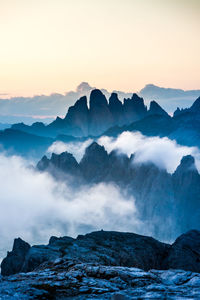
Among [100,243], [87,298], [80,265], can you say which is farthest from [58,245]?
[87,298]

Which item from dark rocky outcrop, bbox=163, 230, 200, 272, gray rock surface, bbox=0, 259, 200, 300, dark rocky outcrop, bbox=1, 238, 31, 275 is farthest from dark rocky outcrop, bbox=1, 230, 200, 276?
gray rock surface, bbox=0, 259, 200, 300

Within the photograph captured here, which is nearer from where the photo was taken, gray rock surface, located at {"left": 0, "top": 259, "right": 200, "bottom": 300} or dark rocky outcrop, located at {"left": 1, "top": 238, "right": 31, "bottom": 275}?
gray rock surface, located at {"left": 0, "top": 259, "right": 200, "bottom": 300}

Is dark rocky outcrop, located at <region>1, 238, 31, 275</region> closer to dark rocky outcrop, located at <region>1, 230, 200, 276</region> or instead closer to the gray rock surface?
dark rocky outcrop, located at <region>1, 230, 200, 276</region>

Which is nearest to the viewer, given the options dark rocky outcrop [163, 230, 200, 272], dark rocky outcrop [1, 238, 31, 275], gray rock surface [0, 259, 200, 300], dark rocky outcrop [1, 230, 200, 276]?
gray rock surface [0, 259, 200, 300]

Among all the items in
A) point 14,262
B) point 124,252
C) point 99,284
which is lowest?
point 14,262

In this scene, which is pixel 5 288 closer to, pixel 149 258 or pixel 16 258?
pixel 149 258

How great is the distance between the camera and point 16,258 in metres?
88.6

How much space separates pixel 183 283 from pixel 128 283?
4746 millimetres

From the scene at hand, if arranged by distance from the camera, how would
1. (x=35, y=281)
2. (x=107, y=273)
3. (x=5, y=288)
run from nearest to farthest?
(x=5, y=288), (x=35, y=281), (x=107, y=273)

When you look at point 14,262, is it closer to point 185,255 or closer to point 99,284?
point 185,255

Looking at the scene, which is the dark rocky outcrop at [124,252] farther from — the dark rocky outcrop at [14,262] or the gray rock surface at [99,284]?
the gray rock surface at [99,284]

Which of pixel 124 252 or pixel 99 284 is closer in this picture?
pixel 99 284

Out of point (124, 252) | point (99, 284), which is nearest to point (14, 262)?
point (124, 252)

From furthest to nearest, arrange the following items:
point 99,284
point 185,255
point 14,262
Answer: point 14,262 → point 185,255 → point 99,284
